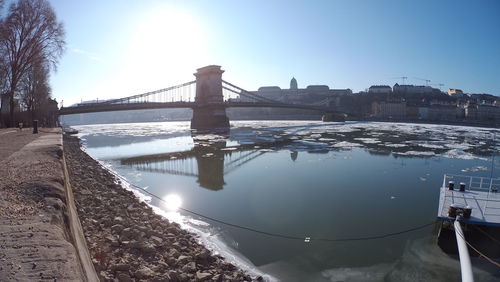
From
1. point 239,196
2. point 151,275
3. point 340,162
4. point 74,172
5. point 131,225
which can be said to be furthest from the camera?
point 340,162

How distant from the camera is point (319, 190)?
10570mm

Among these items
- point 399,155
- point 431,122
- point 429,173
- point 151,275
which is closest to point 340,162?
point 429,173

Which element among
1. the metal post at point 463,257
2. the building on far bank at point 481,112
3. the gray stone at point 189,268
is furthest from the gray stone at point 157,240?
the building on far bank at point 481,112

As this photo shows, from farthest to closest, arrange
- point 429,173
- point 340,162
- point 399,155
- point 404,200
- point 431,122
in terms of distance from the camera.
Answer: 1. point 431,122
2. point 399,155
3. point 340,162
4. point 429,173
5. point 404,200

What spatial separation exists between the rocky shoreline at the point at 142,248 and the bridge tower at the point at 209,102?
1589 inches

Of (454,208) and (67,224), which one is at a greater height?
(67,224)

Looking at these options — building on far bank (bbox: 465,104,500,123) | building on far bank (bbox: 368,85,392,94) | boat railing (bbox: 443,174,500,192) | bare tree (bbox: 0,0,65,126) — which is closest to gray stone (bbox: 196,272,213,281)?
boat railing (bbox: 443,174,500,192)

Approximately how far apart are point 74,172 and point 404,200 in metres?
11.3

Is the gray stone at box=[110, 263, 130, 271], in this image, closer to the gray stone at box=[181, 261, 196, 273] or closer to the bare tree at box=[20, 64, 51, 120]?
the gray stone at box=[181, 261, 196, 273]

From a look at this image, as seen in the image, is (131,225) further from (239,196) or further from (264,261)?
(239,196)

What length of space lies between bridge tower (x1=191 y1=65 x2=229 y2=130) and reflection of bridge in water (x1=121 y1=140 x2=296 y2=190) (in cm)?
2635

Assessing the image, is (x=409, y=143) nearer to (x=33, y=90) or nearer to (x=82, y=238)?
(x=82, y=238)

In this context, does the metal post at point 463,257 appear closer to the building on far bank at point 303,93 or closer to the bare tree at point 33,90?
the bare tree at point 33,90

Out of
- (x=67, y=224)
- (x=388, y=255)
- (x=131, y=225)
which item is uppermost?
(x=67, y=224)
